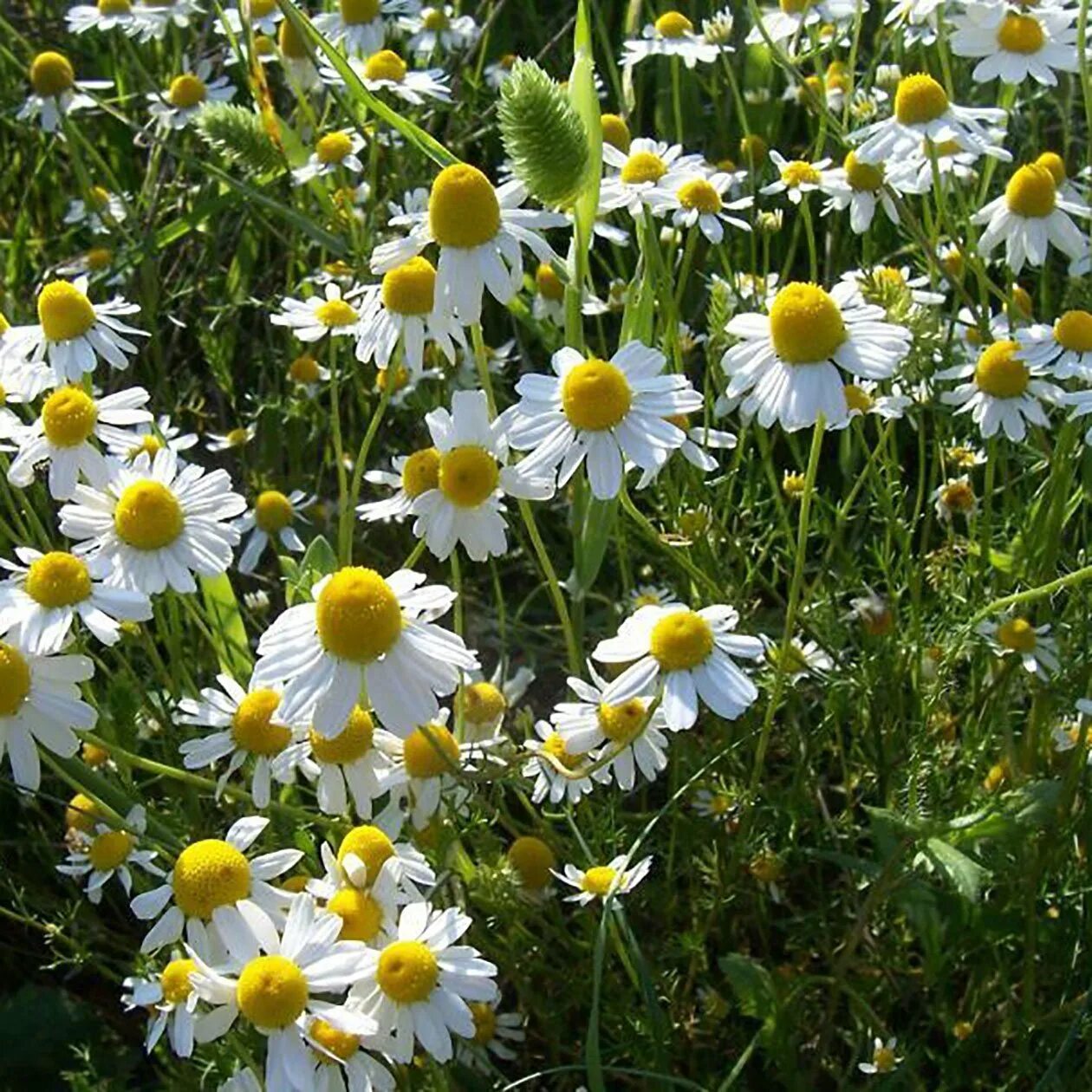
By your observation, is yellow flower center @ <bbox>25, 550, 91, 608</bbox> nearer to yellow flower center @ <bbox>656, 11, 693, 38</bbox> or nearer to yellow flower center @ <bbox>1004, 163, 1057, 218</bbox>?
yellow flower center @ <bbox>1004, 163, 1057, 218</bbox>

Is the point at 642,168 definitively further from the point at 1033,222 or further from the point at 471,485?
the point at 471,485

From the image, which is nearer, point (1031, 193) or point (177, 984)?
point (177, 984)

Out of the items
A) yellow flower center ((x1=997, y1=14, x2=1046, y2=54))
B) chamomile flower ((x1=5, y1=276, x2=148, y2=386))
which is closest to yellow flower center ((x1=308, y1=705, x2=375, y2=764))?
chamomile flower ((x1=5, y1=276, x2=148, y2=386))

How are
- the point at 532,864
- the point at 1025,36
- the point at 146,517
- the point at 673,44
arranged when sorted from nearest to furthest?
the point at 146,517 < the point at 532,864 < the point at 1025,36 < the point at 673,44

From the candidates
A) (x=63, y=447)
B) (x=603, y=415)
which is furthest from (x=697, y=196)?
(x=63, y=447)

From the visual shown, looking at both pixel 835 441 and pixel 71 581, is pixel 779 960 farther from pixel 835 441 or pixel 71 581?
pixel 71 581

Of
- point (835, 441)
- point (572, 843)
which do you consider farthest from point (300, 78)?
point (572, 843)

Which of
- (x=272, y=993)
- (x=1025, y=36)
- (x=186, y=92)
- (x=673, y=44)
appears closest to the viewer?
(x=272, y=993)

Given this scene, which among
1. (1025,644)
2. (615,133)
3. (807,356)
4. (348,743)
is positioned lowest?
(1025,644)
